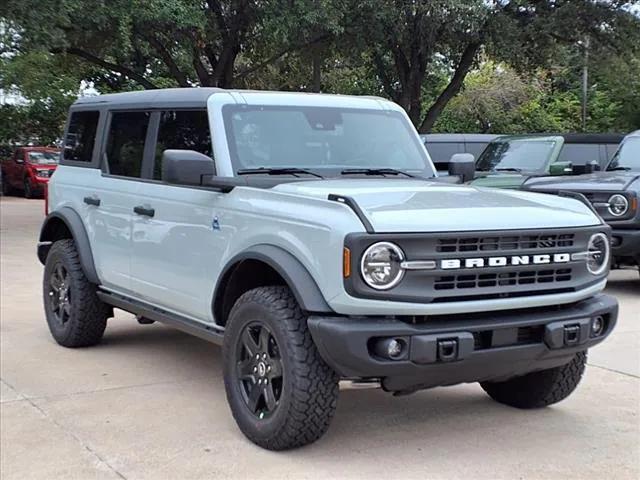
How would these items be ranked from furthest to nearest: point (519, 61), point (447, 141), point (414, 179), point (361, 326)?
point (519, 61), point (447, 141), point (414, 179), point (361, 326)

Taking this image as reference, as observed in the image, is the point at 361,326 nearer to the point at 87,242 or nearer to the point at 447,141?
the point at 87,242

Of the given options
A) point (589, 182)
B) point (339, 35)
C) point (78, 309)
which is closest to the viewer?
point (78, 309)

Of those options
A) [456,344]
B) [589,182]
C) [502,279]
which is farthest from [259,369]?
[589,182]

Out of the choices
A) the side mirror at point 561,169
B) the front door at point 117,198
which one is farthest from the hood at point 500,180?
the front door at point 117,198

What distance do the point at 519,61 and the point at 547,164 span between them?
24.4 feet

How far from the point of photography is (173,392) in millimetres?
5492

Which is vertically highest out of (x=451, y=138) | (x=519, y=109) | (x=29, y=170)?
(x=519, y=109)

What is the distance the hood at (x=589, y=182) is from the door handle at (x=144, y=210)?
496cm

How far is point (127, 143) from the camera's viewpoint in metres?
6.16

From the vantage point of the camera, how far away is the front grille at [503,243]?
3.98 m

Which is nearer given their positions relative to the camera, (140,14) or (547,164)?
(547,164)

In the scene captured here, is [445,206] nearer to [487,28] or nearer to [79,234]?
[79,234]

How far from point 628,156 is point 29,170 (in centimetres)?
2034

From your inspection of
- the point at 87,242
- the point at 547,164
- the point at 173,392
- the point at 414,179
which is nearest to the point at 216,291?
the point at 173,392
